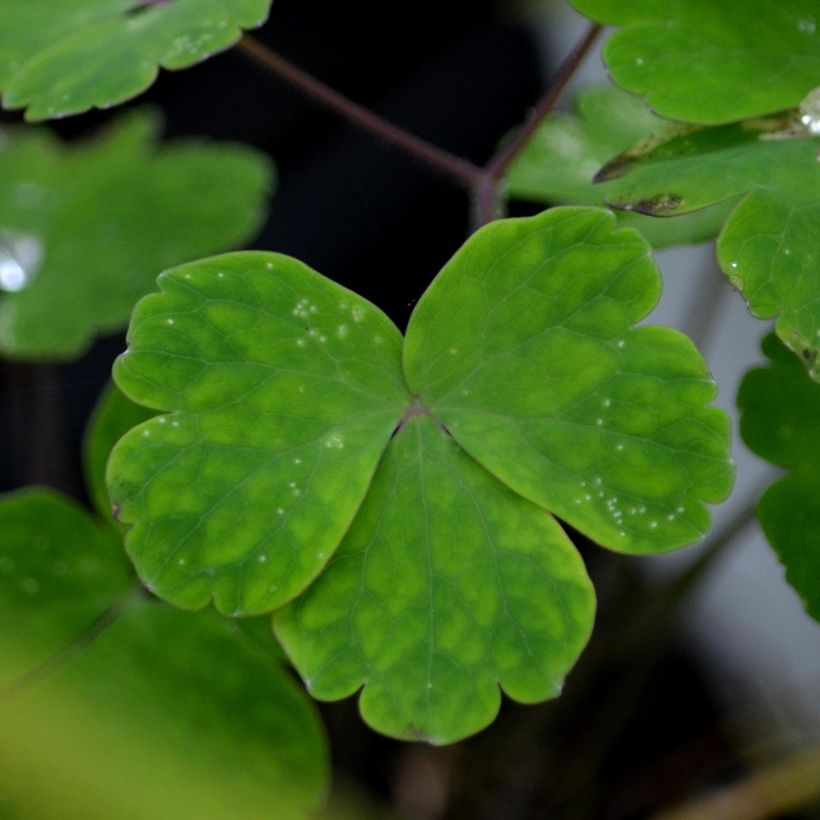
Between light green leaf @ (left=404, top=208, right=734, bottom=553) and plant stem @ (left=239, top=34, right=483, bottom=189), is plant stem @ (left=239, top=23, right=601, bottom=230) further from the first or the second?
light green leaf @ (left=404, top=208, right=734, bottom=553)

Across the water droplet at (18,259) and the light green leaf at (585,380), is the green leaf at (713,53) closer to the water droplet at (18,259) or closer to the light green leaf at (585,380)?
the light green leaf at (585,380)

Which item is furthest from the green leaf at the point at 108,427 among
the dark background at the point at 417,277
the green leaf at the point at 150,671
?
the dark background at the point at 417,277

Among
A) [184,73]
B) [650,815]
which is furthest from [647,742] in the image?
[184,73]

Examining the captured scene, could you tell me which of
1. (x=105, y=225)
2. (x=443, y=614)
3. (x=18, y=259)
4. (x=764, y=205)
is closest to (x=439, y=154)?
(x=764, y=205)

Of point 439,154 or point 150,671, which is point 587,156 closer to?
point 439,154

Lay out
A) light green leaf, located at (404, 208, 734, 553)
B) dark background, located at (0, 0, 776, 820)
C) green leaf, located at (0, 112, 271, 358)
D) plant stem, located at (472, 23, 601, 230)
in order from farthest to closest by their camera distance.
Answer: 1. dark background, located at (0, 0, 776, 820)
2. green leaf, located at (0, 112, 271, 358)
3. plant stem, located at (472, 23, 601, 230)
4. light green leaf, located at (404, 208, 734, 553)

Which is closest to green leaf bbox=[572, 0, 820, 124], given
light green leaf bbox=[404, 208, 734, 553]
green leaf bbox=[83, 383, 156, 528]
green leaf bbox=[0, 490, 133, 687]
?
light green leaf bbox=[404, 208, 734, 553]
